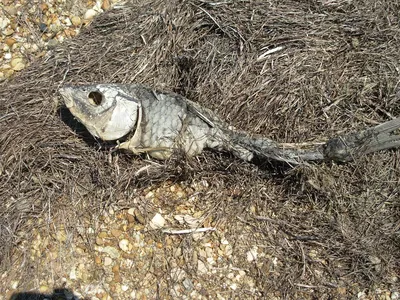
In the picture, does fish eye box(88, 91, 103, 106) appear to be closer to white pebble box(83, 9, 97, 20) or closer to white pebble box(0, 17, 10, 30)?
white pebble box(83, 9, 97, 20)

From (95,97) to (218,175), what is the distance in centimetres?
86

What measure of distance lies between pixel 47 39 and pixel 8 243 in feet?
5.06

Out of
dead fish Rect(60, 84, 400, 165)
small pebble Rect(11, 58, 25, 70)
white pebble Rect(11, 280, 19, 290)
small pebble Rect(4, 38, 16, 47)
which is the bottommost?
white pebble Rect(11, 280, 19, 290)

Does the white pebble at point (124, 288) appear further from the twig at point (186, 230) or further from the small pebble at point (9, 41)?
the small pebble at point (9, 41)

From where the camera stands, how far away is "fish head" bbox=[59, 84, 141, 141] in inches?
93.6

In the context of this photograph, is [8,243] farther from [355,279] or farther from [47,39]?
[355,279]

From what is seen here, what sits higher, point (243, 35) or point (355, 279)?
point (243, 35)

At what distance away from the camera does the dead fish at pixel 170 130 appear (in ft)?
7.79

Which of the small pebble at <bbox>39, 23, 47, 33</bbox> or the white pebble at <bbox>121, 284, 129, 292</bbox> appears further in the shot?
the small pebble at <bbox>39, 23, 47, 33</bbox>

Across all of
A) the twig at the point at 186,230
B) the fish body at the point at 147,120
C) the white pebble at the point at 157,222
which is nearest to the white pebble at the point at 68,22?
the fish body at the point at 147,120

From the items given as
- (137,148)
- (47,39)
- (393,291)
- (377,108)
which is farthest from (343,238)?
(47,39)

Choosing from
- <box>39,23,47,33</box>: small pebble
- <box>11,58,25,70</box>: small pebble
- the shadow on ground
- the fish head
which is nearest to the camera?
the shadow on ground

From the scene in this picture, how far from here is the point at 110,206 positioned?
2.52 meters

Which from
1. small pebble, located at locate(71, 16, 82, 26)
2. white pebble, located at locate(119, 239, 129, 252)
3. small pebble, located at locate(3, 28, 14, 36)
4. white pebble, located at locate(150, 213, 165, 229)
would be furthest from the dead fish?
small pebble, located at locate(3, 28, 14, 36)
